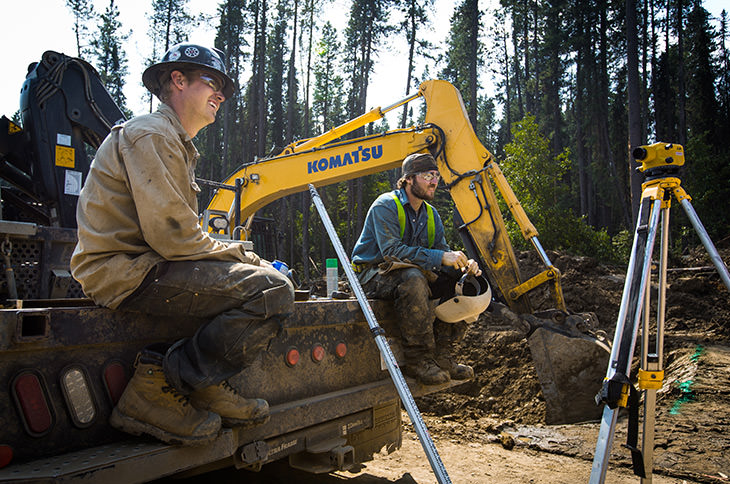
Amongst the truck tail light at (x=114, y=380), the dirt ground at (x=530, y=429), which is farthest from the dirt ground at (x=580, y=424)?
the truck tail light at (x=114, y=380)

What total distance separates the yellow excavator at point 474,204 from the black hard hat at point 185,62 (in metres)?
2.10

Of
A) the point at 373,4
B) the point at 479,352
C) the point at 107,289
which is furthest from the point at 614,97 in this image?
the point at 107,289

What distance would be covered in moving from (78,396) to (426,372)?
2.08 meters

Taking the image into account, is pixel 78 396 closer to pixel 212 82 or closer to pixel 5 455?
pixel 5 455

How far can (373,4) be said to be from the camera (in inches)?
1134

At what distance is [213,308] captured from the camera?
215 cm

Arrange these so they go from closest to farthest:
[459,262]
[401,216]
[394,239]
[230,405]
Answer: [230,405]
[459,262]
[394,239]
[401,216]

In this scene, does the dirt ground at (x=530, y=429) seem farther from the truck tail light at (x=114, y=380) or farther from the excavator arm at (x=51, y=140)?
the excavator arm at (x=51, y=140)

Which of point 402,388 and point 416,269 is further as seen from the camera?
point 416,269

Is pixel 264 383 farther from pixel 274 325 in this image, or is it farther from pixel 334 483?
pixel 334 483

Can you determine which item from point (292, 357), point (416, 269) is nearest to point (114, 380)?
point (292, 357)

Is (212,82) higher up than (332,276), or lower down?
higher up

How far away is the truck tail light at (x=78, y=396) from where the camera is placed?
75.7 inches

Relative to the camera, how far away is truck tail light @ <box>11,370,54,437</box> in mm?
1788
